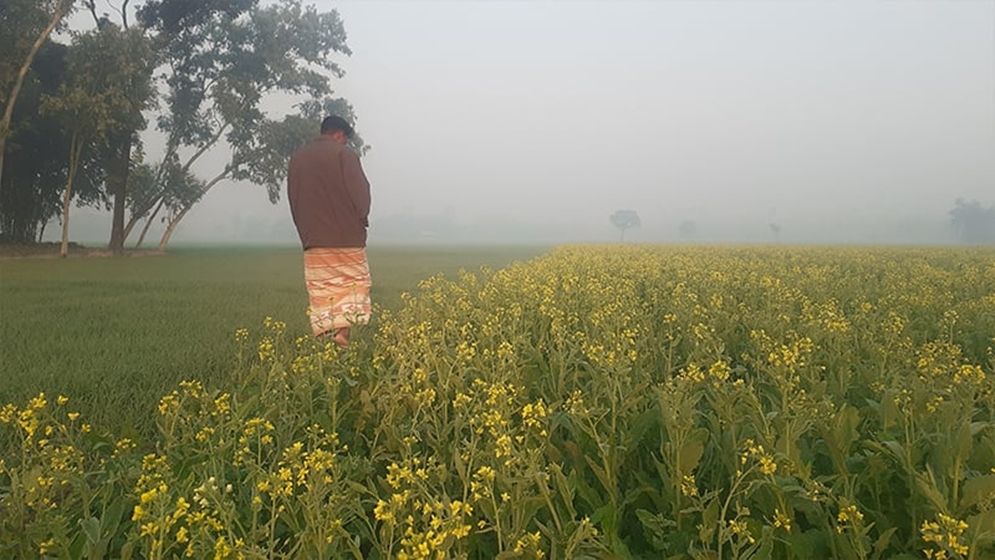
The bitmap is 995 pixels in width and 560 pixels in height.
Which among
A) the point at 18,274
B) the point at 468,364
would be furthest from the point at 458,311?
the point at 18,274

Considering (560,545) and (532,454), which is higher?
(532,454)

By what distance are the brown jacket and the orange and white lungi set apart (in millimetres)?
163

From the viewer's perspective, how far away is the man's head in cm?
675

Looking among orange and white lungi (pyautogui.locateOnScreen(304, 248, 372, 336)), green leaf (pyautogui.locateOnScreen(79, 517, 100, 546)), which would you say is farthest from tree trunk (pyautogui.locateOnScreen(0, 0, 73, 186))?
green leaf (pyautogui.locateOnScreen(79, 517, 100, 546))

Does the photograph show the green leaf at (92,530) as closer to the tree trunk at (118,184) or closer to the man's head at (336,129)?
the man's head at (336,129)

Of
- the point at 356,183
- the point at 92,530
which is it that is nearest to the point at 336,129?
the point at 356,183

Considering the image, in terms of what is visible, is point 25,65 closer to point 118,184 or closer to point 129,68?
point 129,68

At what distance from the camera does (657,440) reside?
321 cm

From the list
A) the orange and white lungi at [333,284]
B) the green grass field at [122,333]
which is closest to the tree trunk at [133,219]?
the green grass field at [122,333]

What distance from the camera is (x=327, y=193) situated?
667 centimetres

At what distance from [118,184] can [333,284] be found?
3277 centimetres

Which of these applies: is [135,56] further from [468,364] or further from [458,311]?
[468,364]

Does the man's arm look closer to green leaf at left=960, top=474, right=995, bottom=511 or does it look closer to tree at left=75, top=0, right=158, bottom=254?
green leaf at left=960, top=474, right=995, bottom=511

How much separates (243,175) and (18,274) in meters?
20.2
